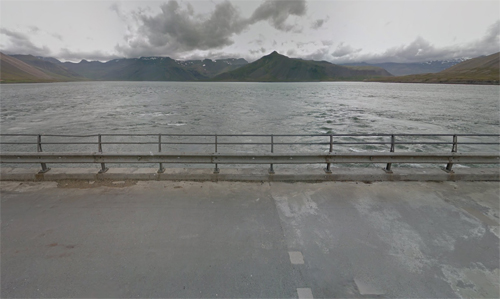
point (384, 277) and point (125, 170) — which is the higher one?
point (125, 170)

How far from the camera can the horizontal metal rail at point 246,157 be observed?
19.5ft

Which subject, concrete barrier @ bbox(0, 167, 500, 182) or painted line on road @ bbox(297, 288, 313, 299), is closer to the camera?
painted line on road @ bbox(297, 288, 313, 299)

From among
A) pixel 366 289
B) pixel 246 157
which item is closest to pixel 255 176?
pixel 246 157

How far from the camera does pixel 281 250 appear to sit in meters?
3.56

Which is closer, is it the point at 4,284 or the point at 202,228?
the point at 4,284

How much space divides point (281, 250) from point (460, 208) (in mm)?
3870

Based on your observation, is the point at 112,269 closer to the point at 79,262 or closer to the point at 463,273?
the point at 79,262

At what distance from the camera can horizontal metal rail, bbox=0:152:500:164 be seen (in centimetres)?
594

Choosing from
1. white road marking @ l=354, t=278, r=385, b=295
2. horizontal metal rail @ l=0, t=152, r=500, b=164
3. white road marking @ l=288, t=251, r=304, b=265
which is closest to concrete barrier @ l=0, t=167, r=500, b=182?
horizontal metal rail @ l=0, t=152, r=500, b=164

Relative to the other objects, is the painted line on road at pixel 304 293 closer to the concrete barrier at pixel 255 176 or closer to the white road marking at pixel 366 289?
the white road marking at pixel 366 289

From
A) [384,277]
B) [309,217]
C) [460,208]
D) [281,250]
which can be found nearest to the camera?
[384,277]

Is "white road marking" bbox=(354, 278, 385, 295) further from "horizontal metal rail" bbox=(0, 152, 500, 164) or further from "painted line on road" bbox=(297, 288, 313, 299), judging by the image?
"horizontal metal rail" bbox=(0, 152, 500, 164)

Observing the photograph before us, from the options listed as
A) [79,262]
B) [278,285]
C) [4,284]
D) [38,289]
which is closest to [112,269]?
[79,262]

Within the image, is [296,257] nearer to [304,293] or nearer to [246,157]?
[304,293]
